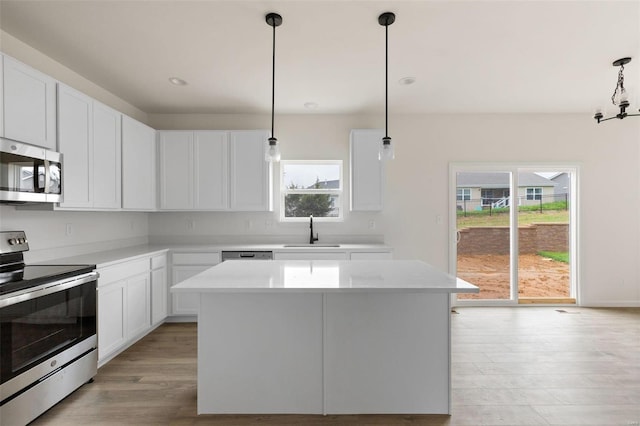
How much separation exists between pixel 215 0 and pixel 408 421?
2940 mm

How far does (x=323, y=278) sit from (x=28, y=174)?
212cm

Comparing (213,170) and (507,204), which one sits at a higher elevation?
(213,170)

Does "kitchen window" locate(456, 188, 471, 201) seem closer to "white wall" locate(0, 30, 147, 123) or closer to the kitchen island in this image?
the kitchen island

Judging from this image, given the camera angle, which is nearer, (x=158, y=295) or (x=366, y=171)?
(x=158, y=295)

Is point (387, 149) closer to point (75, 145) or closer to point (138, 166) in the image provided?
point (75, 145)

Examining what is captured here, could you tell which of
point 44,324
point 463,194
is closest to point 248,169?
point 44,324

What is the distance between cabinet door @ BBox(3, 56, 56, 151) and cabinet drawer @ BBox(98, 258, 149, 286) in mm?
1051

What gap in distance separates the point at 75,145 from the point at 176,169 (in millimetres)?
1315

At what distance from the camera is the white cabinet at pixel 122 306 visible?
2.53 m

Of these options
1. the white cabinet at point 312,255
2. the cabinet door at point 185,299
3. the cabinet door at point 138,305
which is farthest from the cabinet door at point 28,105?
the white cabinet at point 312,255

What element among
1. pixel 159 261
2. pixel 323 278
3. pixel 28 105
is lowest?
pixel 159 261

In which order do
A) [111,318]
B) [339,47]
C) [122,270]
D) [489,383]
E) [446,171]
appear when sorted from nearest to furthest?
1. [489,383]
2. [339,47]
3. [111,318]
4. [122,270]
5. [446,171]

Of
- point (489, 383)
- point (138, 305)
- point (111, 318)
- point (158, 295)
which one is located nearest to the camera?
point (489, 383)

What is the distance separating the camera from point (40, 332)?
6.31 ft
